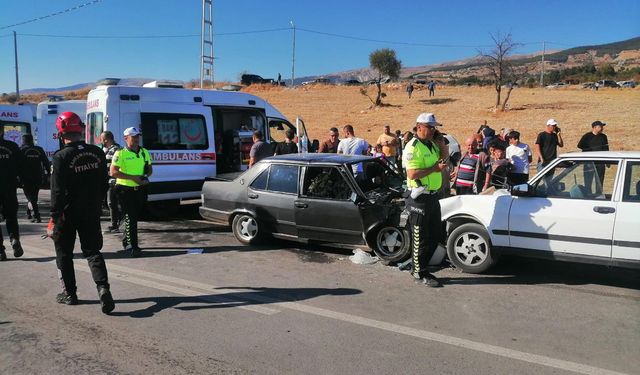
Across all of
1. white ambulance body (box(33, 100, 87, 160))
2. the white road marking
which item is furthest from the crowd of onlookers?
white ambulance body (box(33, 100, 87, 160))

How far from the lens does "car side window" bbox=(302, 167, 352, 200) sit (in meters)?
6.80

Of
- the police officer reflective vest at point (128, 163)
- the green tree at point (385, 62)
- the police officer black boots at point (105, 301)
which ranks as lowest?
the police officer black boots at point (105, 301)

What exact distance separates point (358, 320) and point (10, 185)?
5223 mm

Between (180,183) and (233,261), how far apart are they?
3.61 metres

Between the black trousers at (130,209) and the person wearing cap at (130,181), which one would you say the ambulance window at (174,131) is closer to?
the person wearing cap at (130,181)

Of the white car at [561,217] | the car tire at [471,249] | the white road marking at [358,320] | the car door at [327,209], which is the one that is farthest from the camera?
the car door at [327,209]

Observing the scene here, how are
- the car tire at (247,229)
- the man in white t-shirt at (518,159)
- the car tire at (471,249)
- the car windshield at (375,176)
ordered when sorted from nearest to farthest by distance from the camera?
the car tire at (471,249) < the car windshield at (375,176) < the car tire at (247,229) < the man in white t-shirt at (518,159)

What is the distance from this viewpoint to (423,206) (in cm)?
559

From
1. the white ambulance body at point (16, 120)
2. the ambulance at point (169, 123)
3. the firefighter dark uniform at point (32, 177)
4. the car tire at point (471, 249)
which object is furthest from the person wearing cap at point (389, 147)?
the white ambulance body at point (16, 120)

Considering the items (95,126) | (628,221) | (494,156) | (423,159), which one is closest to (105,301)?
(423,159)

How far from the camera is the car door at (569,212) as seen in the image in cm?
522

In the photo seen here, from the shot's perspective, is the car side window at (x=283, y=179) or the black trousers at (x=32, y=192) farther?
the black trousers at (x=32, y=192)

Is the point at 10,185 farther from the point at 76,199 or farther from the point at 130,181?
the point at 76,199

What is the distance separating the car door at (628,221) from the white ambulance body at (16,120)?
15787 millimetres
